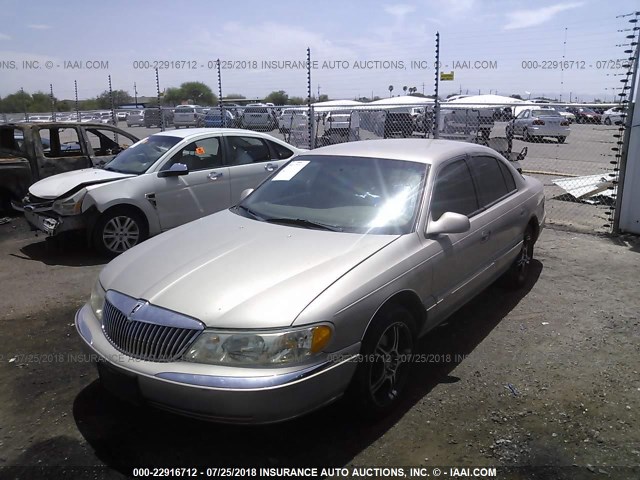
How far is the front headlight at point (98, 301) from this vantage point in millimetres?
3133

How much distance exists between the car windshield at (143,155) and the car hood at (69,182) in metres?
0.16

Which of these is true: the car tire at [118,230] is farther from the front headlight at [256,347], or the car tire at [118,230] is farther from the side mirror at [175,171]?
the front headlight at [256,347]

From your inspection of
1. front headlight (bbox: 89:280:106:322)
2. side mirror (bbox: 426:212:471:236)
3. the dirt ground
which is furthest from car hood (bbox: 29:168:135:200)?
side mirror (bbox: 426:212:471:236)

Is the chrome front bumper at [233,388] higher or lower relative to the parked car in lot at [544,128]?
lower

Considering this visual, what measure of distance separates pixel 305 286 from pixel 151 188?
4358 millimetres

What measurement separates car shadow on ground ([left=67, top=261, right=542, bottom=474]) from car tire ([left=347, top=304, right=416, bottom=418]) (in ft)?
0.34

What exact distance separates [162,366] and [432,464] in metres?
1.53

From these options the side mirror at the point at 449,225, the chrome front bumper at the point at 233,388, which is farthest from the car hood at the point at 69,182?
the side mirror at the point at 449,225

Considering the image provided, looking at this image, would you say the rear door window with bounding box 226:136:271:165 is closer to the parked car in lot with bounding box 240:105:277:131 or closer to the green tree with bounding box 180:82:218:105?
the parked car in lot with bounding box 240:105:277:131

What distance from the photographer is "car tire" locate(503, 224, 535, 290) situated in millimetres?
5043

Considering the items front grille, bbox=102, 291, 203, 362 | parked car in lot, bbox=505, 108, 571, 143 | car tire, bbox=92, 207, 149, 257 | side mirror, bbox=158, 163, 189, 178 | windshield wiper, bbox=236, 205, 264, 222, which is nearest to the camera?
front grille, bbox=102, 291, 203, 362

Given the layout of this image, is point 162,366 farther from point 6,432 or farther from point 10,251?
point 10,251

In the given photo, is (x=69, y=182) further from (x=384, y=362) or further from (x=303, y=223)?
(x=384, y=362)

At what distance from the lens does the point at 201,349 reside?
2.53 metres
